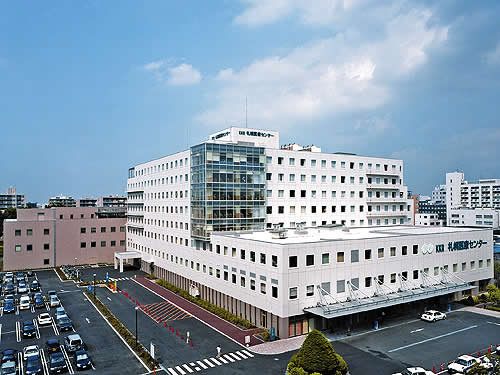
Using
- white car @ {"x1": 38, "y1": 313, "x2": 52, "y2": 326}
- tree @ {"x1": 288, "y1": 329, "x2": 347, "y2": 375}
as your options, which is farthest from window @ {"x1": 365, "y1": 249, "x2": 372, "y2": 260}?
white car @ {"x1": 38, "y1": 313, "x2": 52, "y2": 326}

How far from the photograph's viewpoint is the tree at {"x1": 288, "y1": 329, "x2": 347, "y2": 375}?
30.5 m

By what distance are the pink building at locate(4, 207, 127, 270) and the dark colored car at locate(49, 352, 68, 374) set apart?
216ft

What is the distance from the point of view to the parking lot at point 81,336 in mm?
36281

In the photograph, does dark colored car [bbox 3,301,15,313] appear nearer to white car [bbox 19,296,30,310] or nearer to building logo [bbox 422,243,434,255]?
white car [bbox 19,296,30,310]

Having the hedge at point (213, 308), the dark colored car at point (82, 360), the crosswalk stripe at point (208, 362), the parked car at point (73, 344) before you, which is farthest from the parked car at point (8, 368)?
the hedge at point (213, 308)

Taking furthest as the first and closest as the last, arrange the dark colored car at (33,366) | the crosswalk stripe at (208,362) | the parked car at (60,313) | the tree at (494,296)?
the tree at (494,296), the parked car at (60,313), the crosswalk stripe at (208,362), the dark colored car at (33,366)

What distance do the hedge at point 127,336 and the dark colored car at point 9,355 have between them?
36.3 ft

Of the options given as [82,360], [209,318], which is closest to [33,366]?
[82,360]

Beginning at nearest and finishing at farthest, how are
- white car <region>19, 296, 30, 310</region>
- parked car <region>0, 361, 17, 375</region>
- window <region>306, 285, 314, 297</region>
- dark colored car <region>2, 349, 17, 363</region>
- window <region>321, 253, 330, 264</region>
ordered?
parked car <region>0, 361, 17, 375</region>
dark colored car <region>2, 349, 17, 363</region>
window <region>306, 285, 314, 297</region>
window <region>321, 253, 330, 264</region>
white car <region>19, 296, 30, 310</region>

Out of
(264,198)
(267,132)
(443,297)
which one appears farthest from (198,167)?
(443,297)

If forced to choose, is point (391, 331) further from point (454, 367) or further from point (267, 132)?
point (267, 132)

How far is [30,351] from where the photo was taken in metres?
38.4

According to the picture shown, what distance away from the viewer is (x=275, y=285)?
4272 centimetres

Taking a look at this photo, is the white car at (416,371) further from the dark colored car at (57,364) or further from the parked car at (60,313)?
the parked car at (60,313)
